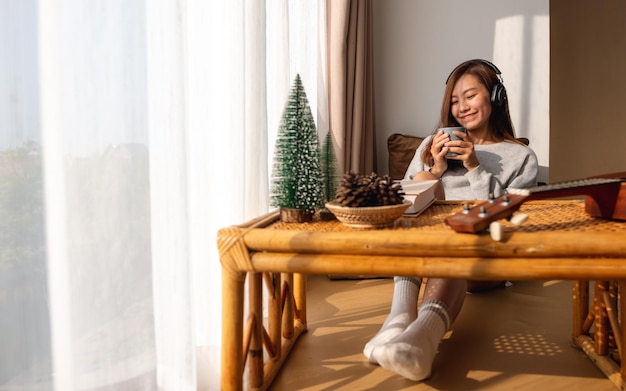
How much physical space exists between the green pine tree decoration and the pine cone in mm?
91

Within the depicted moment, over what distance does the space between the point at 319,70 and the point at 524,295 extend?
1266mm

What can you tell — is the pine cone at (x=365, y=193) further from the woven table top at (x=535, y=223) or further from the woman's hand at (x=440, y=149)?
the woman's hand at (x=440, y=149)

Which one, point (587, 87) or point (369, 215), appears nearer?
point (369, 215)

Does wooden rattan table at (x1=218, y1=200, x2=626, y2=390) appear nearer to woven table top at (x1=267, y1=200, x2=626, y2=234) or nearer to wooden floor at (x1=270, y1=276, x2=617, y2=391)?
woven table top at (x1=267, y1=200, x2=626, y2=234)

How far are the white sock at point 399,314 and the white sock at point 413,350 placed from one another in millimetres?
53

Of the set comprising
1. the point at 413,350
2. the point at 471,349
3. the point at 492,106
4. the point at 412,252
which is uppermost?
the point at 492,106

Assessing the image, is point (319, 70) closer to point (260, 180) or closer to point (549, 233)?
point (260, 180)

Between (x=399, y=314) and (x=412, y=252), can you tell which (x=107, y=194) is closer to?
(x=412, y=252)

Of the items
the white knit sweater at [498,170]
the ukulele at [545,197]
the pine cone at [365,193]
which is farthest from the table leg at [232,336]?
the white knit sweater at [498,170]

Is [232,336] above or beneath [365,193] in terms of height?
beneath

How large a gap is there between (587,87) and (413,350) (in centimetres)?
329

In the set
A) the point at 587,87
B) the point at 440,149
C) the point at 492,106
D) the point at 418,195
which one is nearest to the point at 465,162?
the point at 440,149

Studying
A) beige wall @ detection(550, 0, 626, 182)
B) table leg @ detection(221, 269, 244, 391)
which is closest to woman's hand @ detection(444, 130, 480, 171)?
table leg @ detection(221, 269, 244, 391)

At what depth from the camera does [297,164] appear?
3.22 feet
